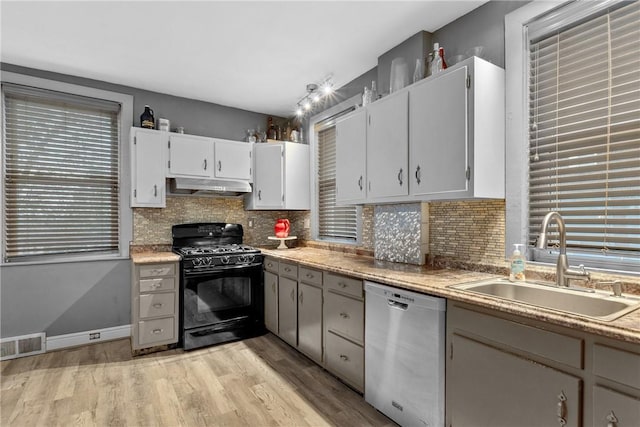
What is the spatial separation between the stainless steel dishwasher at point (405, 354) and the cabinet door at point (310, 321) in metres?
0.61

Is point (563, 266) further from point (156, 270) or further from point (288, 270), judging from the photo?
point (156, 270)

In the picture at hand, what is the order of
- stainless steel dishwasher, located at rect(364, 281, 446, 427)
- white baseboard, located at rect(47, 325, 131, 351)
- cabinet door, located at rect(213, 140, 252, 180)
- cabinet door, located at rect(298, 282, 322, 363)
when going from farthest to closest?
cabinet door, located at rect(213, 140, 252, 180) < white baseboard, located at rect(47, 325, 131, 351) < cabinet door, located at rect(298, 282, 322, 363) < stainless steel dishwasher, located at rect(364, 281, 446, 427)

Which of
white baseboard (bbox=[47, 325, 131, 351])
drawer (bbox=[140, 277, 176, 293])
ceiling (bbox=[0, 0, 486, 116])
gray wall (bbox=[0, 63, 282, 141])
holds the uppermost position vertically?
ceiling (bbox=[0, 0, 486, 116])

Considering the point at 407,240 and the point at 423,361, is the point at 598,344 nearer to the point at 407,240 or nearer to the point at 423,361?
the point at 423,361

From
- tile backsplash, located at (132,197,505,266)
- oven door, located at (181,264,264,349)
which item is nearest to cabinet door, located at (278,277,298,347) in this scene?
oven door, located at (181,264,264,349)

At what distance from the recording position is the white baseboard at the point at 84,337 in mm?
3287

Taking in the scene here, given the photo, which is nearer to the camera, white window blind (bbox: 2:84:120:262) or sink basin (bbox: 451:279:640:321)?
sink basin (bbox: 451:279:640:321)

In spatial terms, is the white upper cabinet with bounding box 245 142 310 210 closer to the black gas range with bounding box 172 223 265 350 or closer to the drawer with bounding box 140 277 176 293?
the black gas range with bounding box 172 223 265 350

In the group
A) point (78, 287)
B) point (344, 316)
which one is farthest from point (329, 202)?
point (78, 287)

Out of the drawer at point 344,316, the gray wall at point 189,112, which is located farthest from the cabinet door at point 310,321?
the gray wall at point 189,112

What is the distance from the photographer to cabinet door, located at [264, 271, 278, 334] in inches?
136

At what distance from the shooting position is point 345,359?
97.6 inches

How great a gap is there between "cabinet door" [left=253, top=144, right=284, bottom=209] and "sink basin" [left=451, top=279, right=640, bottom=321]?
8.69 ft

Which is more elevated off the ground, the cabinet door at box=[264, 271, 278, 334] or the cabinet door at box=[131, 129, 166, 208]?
the cabinet door at box=[131, 129, 166, 208]
